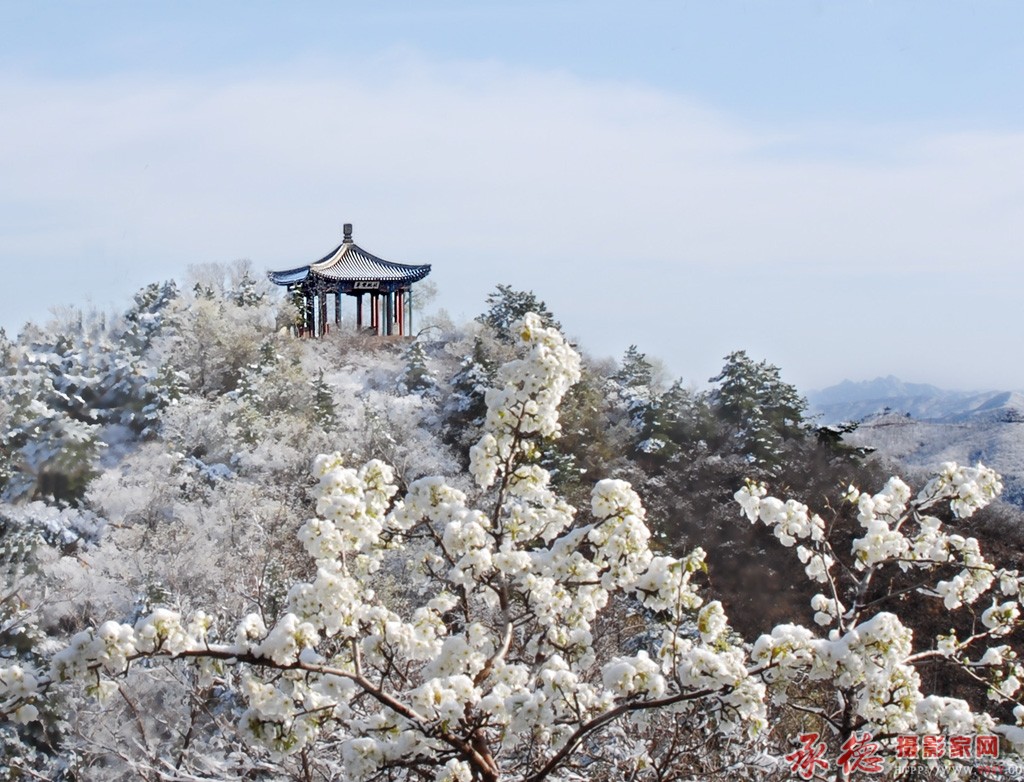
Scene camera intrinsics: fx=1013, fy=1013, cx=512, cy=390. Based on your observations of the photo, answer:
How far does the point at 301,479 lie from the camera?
759 inches

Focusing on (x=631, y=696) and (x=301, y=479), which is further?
(x=301, y=479)

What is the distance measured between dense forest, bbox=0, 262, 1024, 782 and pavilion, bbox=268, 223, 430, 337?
752mm

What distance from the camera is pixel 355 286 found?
2677cm

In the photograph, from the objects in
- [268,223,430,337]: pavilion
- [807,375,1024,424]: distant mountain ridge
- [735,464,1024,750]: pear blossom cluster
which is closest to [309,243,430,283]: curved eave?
[268,223,430,337]: pavilion

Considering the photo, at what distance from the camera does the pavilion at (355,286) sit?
1047 inches

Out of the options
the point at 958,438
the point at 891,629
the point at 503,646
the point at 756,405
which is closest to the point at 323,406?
the point at 756,405

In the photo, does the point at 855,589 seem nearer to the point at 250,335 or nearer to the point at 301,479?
the point at 301,479

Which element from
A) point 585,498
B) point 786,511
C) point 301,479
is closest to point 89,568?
point 301,479

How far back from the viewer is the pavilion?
26594mm

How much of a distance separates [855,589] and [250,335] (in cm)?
2112

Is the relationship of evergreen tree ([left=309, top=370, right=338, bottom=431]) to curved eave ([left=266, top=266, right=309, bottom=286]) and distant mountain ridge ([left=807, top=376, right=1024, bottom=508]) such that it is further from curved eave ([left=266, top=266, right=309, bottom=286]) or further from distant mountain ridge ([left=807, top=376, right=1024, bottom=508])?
distant mountain ridge ([left=807, top=376, right=1024, bottom=508])

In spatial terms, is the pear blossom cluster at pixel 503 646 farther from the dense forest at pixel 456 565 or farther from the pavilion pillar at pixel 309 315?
the pavilion pillar at pixel 309 315

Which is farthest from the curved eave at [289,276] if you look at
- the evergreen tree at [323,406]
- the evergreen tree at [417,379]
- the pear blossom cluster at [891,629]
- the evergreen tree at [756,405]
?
the pear blossom cluster at [891,629]

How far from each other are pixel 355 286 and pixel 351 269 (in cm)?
46
